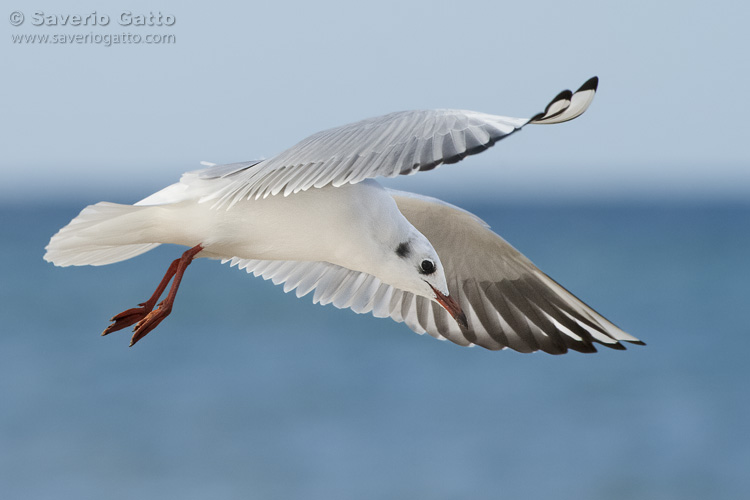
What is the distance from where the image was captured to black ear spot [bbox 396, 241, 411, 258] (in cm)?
296

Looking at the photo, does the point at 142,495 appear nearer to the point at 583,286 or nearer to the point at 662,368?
the point at 662,368

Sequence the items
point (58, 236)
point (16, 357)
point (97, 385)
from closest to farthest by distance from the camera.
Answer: point (58, 236), point (97, 385), point (16, 357)

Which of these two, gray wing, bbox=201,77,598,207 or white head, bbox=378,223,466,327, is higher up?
gray wing, bbox=201,77,598,207

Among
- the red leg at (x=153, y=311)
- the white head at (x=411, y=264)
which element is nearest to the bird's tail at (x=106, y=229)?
the red leg at (x=153, y=311)

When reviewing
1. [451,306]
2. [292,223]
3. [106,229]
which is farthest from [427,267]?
[106,229]

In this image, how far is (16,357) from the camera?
2012cm

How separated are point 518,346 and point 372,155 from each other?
1393 millimetres

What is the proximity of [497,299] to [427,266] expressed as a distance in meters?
0.99

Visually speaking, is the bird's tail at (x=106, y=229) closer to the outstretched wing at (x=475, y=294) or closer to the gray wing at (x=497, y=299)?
the outstretched wing at (x=475, y=294)

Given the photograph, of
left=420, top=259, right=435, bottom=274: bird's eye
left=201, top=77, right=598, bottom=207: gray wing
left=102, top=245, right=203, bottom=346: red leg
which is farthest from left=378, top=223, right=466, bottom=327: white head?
left=102, top=245, right=203, bottom=346: red leg

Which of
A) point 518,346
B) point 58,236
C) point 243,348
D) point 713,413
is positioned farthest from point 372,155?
point 243,348

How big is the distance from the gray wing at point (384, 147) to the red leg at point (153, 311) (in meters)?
0.18

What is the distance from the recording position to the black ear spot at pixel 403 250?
2.96 m

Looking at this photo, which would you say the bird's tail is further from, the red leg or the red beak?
the red beak
